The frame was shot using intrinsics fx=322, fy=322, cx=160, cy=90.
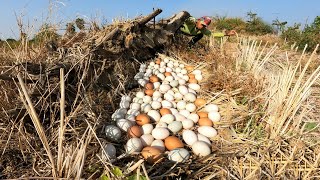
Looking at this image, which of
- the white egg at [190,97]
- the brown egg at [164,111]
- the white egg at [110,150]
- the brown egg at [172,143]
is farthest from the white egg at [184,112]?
the white egg at [110,150]

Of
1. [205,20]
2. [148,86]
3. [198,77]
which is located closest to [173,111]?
[148,86]

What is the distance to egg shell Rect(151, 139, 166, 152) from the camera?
6.96ft

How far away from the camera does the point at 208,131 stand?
7.97ft

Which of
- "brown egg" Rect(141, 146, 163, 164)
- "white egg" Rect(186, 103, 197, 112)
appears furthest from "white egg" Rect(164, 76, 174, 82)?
"brown egg" Rect(141, 146, 163, 164)

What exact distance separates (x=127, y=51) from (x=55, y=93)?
1.65m

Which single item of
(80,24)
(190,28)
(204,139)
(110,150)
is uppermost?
(80,24)

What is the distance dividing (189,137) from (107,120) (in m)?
0.64

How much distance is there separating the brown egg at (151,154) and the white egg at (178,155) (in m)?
0.06

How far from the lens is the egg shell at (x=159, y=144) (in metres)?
2.12

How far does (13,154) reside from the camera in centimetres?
174

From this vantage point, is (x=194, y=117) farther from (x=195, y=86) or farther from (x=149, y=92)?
(x=195, y=86)

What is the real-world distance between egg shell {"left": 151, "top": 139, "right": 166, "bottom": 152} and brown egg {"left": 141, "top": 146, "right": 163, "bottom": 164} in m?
0.08

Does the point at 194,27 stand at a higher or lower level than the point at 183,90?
higher

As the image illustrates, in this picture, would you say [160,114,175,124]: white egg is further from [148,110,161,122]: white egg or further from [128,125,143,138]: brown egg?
[128,125,143,138]: brown egg
